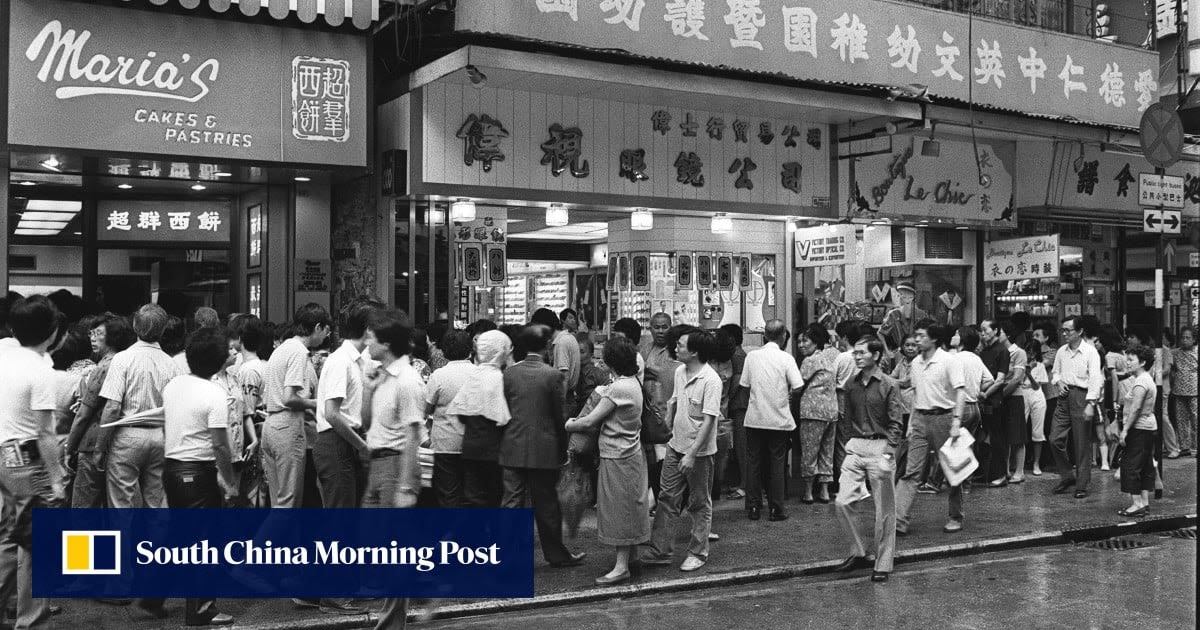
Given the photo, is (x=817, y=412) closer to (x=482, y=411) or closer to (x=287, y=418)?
(x=482, y=411)

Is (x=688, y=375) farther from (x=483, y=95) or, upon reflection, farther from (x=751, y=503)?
(x=483, y=95)

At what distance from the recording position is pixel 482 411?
319 inches

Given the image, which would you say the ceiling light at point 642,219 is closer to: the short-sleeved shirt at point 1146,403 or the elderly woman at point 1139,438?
the elderly woman at point 1139,438

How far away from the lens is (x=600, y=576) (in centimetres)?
838

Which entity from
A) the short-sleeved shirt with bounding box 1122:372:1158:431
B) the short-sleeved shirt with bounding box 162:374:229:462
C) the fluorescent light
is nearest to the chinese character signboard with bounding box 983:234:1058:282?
the short-sleeved shirt with bounding box 1122:372:1158:431

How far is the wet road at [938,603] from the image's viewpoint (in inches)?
287

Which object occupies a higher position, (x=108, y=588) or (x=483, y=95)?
(x=483, y=95)

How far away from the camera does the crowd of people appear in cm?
670

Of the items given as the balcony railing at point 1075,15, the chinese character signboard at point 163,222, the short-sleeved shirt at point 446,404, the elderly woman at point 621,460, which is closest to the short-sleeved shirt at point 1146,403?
the elderly woman at point 621,460

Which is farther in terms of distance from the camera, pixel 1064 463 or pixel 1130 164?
pixel 1130 164

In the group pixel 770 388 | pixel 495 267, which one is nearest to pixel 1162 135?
pixel 770 388

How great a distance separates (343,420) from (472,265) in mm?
6612

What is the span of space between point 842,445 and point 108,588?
7545mm

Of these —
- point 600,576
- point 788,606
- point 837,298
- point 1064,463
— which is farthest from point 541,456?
point 837,298
